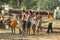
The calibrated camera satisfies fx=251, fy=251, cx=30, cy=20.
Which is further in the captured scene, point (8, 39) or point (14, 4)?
point (14, 4)

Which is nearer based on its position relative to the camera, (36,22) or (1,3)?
(36,22)

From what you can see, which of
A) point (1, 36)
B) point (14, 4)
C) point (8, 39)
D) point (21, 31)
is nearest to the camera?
point (8, 39)

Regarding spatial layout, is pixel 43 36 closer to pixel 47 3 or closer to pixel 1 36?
pixel 1 36

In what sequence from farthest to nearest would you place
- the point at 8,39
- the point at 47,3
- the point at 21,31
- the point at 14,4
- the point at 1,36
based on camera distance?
the point at 47,3 → the point at 14,4 → the point at 21,31 → the point at 1,36 → the point at 8,39

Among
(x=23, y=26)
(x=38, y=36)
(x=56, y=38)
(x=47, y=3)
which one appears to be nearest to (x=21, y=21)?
(x=23, y=26)

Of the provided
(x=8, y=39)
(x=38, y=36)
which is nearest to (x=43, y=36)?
(x=38, y=36)

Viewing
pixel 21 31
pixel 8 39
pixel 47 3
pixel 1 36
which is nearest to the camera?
pixel 8 39

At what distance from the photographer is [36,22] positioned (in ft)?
72.8

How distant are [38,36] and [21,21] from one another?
222cm

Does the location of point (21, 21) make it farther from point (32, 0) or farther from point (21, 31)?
point (32, 0)

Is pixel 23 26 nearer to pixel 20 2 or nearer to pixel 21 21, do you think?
pixel 21 21

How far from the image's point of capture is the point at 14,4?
48.5 meters

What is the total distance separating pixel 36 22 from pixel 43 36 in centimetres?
233

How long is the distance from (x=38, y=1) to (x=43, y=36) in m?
35.9
